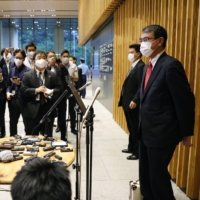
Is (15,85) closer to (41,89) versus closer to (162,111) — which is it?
(41,89)

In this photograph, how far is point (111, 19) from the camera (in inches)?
310

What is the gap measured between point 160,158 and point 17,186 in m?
1.64


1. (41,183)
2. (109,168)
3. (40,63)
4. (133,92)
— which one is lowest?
(109,168)

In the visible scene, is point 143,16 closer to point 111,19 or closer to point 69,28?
point 111,19

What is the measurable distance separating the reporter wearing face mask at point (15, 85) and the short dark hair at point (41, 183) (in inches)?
138

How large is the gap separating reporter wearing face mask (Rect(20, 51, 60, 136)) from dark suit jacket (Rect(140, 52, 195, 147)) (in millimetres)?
1773

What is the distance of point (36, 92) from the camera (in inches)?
150

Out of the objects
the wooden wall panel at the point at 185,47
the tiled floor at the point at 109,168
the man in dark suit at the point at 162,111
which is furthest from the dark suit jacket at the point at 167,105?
the tiled floor at the point at 109,168

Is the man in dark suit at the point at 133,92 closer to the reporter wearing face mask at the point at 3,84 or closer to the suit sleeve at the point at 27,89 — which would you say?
the suit sleeve at the point at 27,89

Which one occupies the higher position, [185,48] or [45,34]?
[45,34]

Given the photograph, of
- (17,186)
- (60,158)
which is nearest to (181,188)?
(60,158)

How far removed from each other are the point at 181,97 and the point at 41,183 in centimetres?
154

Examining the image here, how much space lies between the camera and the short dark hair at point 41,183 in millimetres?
975

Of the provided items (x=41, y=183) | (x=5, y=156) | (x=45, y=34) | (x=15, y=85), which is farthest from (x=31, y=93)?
(x=45, y=34)
